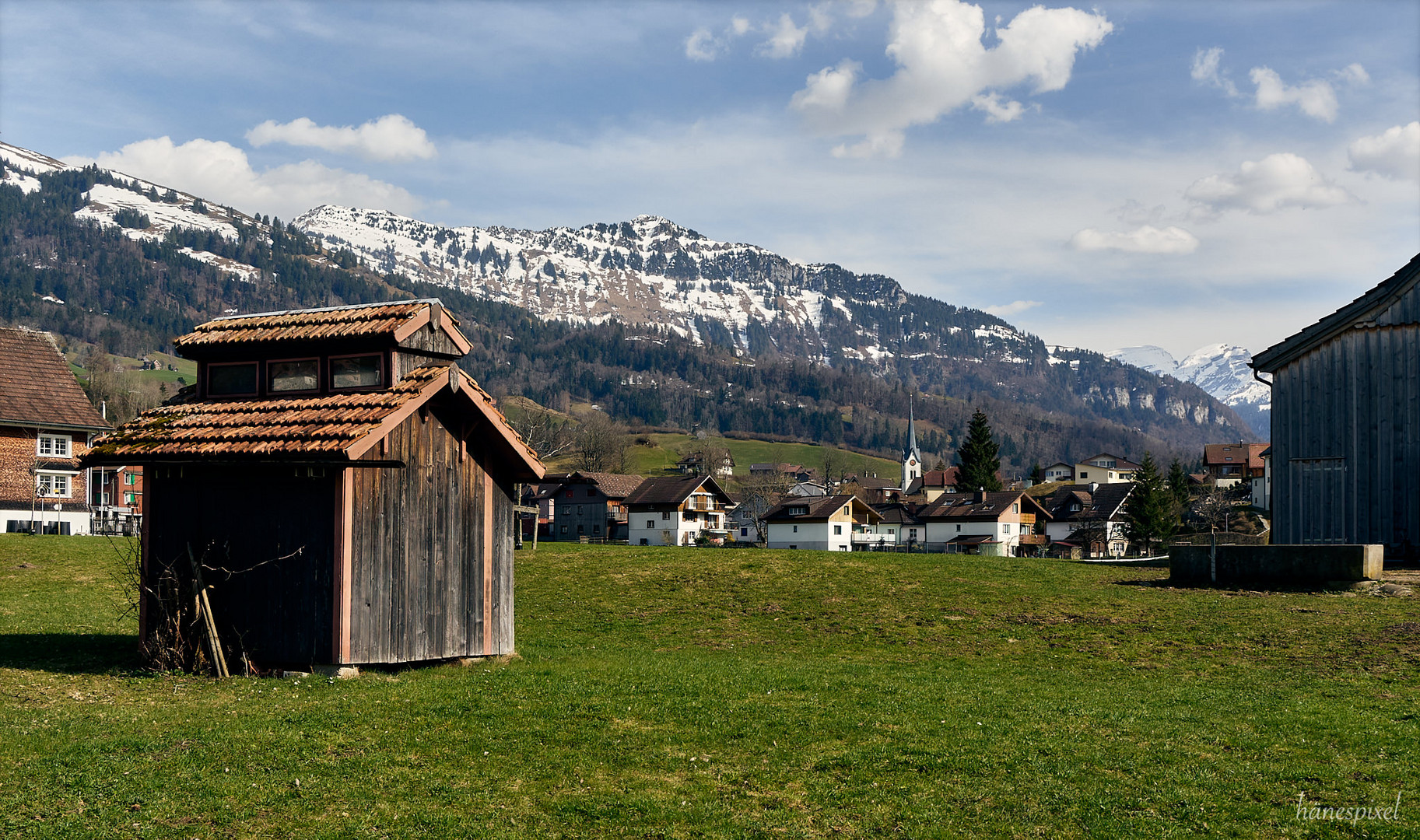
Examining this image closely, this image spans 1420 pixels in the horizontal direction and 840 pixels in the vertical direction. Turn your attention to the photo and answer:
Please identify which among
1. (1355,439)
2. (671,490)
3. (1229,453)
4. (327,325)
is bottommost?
(671,490)

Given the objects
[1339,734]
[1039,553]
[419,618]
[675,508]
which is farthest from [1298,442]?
[675,508]

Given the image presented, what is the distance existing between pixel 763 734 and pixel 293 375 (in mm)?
13229

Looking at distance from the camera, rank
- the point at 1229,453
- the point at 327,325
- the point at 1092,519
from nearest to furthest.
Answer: the point at 327,325
the point at 1092,519
the point at 1229,453

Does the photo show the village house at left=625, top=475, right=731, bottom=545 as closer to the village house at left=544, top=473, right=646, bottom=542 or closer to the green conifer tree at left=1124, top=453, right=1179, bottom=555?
the village house at left=544, top=473, right=646, bottom=542

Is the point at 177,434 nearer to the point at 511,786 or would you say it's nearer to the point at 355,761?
the point at 355,761

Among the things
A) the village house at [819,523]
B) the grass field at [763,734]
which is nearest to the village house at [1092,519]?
the village house at [819,523]

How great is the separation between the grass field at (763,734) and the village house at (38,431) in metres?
33.7

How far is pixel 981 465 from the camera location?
130 meters

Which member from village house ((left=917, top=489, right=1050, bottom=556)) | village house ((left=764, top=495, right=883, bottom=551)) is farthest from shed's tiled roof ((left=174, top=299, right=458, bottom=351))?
village house ((left=917, top=489, right=1050, bottom=556))

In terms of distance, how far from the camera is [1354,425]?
3738cm

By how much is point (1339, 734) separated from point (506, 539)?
53.3ft

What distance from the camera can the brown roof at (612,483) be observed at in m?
142

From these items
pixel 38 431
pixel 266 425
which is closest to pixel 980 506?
pixel 38 431

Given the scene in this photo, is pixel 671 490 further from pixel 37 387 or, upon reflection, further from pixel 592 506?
pixel 37 387
